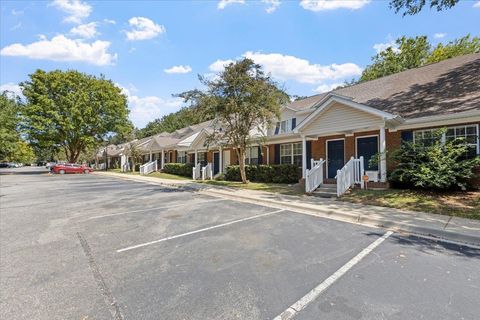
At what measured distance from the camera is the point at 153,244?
5449 mm

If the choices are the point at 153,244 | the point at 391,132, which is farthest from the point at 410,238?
the point at 391,132

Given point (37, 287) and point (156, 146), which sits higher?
point (156, 146)

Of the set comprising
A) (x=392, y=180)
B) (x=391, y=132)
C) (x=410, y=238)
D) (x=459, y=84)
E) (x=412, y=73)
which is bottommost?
(x=410, y=238)

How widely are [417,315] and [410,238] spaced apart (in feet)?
11.0

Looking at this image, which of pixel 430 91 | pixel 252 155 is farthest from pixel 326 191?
pixel 252 155

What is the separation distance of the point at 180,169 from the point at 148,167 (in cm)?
734

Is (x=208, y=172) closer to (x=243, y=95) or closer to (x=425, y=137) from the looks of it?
(x=243, y=95)

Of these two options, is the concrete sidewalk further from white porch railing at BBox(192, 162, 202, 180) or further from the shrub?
white porch railing at BBox(192, 162, 202, 180)

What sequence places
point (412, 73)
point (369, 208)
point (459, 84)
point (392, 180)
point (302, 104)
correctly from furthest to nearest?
point (302, 104), point (412, 73), point (459, 84), point (392, 180), point (369, 208)

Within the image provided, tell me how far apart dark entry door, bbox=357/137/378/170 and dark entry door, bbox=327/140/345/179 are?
3.10ft

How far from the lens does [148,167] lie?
106 ft

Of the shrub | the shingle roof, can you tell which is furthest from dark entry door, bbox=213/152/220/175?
the shrub

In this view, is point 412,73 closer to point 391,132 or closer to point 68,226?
point 391,132

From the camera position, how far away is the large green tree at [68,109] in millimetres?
35719
